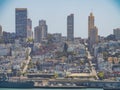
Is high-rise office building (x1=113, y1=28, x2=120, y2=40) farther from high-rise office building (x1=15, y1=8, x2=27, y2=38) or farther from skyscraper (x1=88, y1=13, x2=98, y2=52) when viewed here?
high-rise office building (x1=15, y1=8, x2=27, y2=38)

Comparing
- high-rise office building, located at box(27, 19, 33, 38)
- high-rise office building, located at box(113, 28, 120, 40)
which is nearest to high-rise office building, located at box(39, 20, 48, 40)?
high-rise office building, located at box(27, 19, 33, 38)

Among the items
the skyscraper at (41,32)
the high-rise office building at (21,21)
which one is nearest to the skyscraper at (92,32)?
the skyscraper at (41,32)

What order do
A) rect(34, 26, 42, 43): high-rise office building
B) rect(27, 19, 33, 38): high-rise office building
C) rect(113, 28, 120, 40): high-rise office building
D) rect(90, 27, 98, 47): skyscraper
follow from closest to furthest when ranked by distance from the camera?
rect(90, 27, 98, 47): skyscraper, rect(113, 28, 120, 40): high-rise office building, rect(34, 26, 42, 43): high-rise office building, rect(27, 19, 33, 38): high-rise office building

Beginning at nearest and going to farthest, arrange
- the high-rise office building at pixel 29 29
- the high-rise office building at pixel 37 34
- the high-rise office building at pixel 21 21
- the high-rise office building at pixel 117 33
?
the high-rise office building at pixel 117 33 < the high-rise office building at pixel 37 34 < the high-rise office building at pixel 21 21 < the high-rise office building at pixel 29 29

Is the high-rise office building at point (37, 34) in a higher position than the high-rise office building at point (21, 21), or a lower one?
lower

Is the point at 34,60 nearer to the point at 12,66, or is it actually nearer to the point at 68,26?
the point at 12,66

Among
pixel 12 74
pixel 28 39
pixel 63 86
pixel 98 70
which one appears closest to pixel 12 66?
pixel 12 74

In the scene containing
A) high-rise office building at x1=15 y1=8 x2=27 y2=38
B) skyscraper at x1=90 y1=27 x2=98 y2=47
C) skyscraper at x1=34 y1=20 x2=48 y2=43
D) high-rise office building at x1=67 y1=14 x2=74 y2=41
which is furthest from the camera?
high-rise office building at x1=15 y1=8 x2=27 y2=38

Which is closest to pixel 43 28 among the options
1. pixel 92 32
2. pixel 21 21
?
pixel 21 21

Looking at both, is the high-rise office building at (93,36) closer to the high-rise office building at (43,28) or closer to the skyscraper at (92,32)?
the skyscraper at (92,32)
